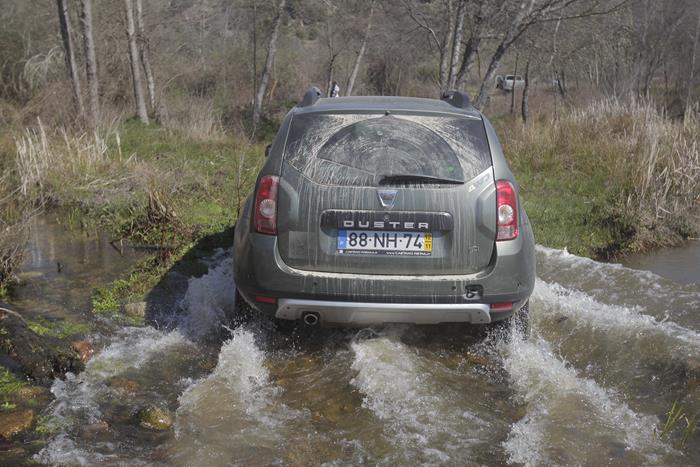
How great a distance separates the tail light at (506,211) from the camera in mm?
4301

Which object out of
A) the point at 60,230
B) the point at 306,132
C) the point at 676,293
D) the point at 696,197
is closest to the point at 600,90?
the point at 696,197

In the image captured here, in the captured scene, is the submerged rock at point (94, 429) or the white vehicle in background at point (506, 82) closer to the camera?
the submerged rock at point (94, 429)

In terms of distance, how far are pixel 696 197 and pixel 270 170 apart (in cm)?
643

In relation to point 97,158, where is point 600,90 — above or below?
below

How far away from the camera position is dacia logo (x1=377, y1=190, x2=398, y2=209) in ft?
13.8

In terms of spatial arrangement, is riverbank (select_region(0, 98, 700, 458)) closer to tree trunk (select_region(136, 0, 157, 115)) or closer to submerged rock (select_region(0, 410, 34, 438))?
submerged rock (select_region(0, 410, 34, 438))

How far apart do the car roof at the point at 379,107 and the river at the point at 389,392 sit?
1.52 meters

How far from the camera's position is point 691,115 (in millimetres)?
11680

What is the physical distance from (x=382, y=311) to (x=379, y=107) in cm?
137

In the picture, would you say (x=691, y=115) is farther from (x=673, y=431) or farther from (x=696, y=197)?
(x=673, y=431)

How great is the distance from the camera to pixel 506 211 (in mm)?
4328

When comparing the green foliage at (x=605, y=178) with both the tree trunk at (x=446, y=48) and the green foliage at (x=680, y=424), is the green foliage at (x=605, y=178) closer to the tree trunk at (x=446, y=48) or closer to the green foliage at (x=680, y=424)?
the green foliage at (x=680, y=424)

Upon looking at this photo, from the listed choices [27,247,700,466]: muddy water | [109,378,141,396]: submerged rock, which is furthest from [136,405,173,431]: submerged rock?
[109,378,141,396]: submerged rock

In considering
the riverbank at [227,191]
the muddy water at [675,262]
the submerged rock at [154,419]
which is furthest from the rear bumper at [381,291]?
the muddy water at [675,262]
